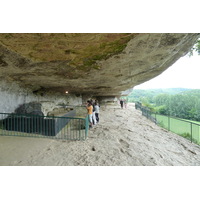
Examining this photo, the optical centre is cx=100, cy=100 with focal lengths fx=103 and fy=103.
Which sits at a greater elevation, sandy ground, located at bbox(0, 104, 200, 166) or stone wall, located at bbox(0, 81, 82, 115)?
stone wall, located at bbox(0, 81, 82, 115)

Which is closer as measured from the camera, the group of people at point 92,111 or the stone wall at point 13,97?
the group of people at point 92,111

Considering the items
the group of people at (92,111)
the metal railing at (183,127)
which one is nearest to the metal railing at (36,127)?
the group of people at (92,111)

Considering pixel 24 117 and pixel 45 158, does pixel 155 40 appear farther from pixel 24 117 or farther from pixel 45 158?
pixel 24 117

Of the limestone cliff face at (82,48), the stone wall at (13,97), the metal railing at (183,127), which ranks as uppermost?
the limestone cliff face at (82,48)

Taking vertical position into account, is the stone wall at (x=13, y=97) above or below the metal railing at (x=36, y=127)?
above

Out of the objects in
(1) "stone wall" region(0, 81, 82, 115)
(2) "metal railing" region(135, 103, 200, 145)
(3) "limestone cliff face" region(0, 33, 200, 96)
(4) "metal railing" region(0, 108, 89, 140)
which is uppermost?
(3) "limestone cliff face" region(0, 33, 200, 96)

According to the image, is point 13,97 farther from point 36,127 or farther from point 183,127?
point 183,127

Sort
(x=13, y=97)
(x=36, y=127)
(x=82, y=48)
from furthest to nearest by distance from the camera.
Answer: (x=13, y=97) → (x=36, y=127) → (x=82, y=48)

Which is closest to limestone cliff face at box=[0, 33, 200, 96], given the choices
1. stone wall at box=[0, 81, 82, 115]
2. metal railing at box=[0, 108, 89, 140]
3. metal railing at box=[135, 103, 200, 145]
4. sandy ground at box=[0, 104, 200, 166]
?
metal railing at box=[0, 108, 89, 140]

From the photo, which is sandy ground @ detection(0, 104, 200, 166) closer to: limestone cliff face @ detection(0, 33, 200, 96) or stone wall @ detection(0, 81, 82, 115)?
stone wall @ detection(0, 81, 82, 115)

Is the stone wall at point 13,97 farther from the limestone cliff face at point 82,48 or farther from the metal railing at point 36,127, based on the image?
the limestone cliff face at point 82,48

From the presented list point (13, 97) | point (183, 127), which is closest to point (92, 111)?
point (13, 97)

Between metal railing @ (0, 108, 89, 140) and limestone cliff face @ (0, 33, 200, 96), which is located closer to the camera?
limestone cliff face @ (0, 33, 200, 96)

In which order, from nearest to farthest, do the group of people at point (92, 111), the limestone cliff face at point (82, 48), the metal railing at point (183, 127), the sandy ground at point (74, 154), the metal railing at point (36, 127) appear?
the limestone cliff face at point (82, 48), the sandy ground at point (74, 154), the metal railing at point (36, 127), the group of people at point (92, 111), the metal railing at point (183, 127)
